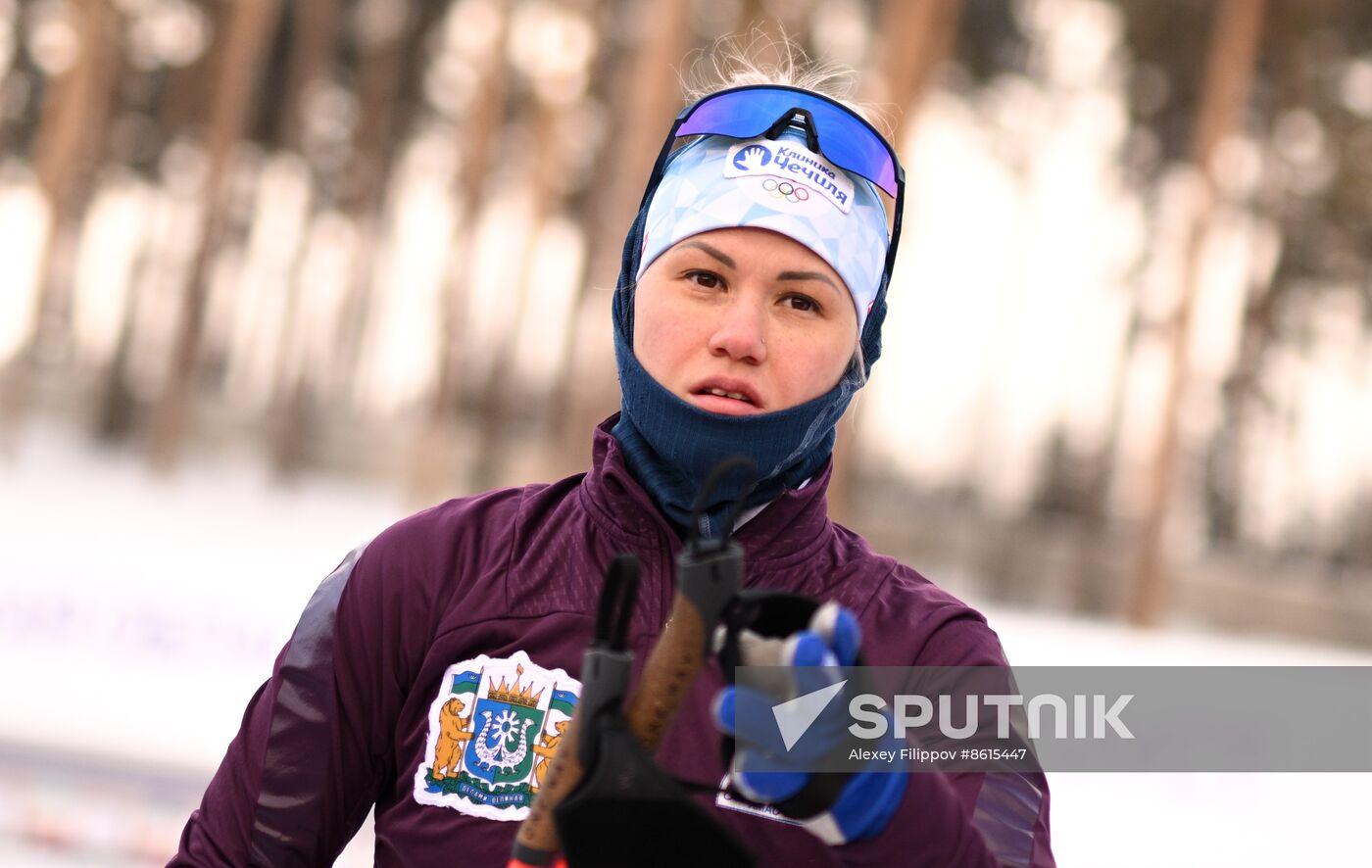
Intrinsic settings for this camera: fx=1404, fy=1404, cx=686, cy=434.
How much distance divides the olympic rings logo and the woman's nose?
0.45 ft

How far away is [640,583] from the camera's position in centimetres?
148

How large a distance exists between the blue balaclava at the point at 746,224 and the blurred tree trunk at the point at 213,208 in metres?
15.1

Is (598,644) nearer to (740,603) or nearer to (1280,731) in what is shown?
(740,603)

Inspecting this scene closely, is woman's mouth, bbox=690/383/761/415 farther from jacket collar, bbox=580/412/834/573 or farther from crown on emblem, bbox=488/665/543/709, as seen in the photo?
crown on emblem, bbox=488/665/543/709

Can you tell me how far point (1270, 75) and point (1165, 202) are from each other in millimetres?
2629

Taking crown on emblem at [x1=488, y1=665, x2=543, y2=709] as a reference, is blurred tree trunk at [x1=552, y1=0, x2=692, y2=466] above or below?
above

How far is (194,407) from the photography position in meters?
21.5

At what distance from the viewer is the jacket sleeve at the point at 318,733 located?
1562 mm

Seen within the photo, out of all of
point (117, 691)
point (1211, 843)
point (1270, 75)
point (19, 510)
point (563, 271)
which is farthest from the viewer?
point (563, 271)

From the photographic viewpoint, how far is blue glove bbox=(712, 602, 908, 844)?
1100 millimetres

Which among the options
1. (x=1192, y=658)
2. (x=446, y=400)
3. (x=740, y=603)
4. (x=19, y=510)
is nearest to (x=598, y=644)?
(x=740, y=603)

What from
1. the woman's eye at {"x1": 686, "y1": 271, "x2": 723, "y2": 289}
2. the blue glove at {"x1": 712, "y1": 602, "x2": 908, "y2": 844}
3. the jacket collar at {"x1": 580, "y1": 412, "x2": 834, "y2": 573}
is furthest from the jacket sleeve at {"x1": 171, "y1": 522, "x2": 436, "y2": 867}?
the blue glove at {"x1": 712, "y1": 602, "x2": 908, "y2": 844}

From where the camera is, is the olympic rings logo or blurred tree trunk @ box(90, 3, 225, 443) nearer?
the olympic rings logo

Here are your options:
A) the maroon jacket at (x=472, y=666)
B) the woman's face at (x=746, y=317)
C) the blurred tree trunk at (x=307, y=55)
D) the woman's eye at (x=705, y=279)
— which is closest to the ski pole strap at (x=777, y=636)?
the maroon jacket at (x=472, y=666)
